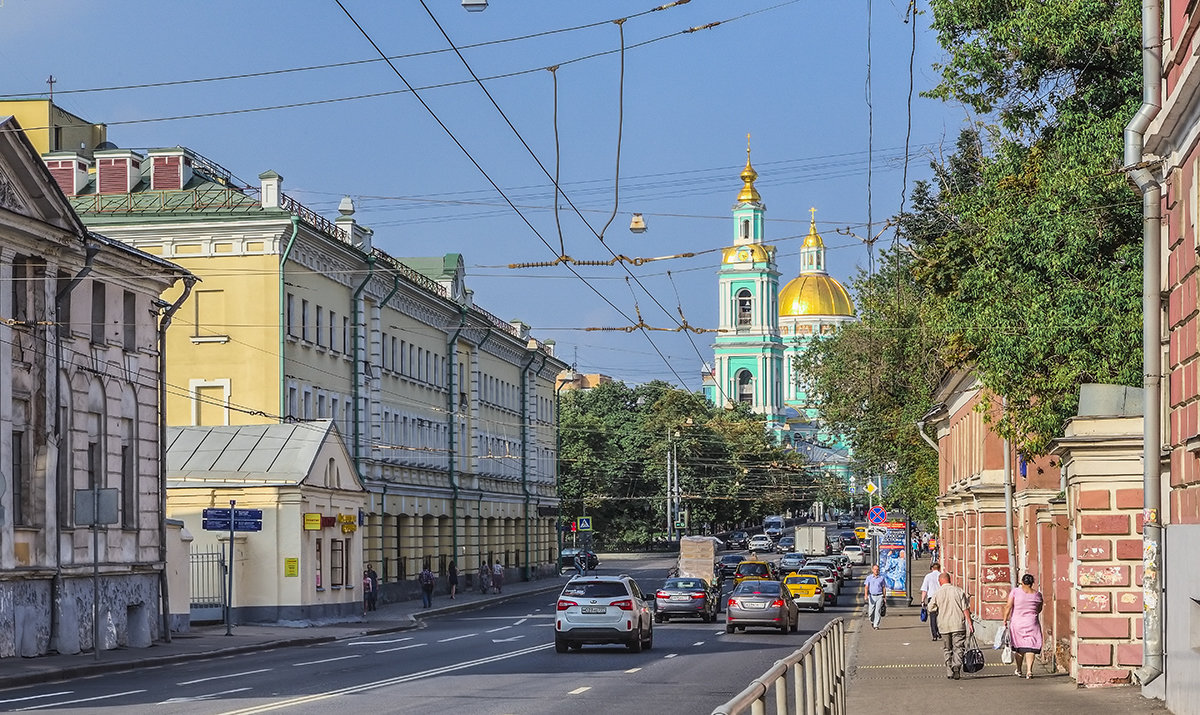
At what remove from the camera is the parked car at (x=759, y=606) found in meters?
40.4

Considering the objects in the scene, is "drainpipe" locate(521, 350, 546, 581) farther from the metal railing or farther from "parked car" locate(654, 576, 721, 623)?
the metal railing

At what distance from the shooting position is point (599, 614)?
32.3 metres

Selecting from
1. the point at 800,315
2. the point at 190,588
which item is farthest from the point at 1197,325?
the point at 800,315

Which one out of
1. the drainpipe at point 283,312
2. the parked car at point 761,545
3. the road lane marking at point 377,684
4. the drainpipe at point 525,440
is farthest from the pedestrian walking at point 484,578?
the parked car at point 761,545

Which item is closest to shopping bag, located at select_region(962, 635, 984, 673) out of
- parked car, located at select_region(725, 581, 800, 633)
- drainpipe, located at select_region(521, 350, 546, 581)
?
parked car, located at select_region(725, 581, 800, 633)

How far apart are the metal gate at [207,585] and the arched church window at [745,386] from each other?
139 meters

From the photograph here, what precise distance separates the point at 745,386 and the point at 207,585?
141 m

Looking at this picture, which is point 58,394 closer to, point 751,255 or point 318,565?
point 318,565

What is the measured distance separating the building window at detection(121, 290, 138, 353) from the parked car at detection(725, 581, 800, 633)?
47.9 feet

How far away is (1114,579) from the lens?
21.7 m

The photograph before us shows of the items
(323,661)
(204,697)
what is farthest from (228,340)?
(204,697)

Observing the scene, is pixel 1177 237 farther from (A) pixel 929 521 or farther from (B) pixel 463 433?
(B) pixel 463 433

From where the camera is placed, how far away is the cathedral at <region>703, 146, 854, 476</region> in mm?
174875

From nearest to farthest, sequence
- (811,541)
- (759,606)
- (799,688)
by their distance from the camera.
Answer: (799,688), (759,606), (811,541)
